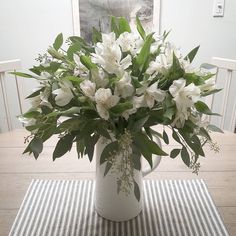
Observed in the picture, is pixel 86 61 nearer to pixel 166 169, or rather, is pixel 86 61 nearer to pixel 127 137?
pixel 127 137

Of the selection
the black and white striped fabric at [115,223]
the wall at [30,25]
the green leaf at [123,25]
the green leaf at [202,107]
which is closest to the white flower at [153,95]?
the green leaf at [202,107]

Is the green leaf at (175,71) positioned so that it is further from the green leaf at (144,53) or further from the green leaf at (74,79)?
the green leaf at (74,79)

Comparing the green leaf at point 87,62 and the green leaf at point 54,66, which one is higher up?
the green leaf at point 87,62

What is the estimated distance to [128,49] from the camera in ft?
2.38

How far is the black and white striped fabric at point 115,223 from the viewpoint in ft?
2.71

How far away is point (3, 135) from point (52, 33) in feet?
3.59

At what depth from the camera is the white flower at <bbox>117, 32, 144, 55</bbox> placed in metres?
0.72

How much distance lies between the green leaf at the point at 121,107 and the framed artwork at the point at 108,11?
1.60 meters

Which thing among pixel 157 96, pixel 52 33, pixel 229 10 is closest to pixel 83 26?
pixel 52 33

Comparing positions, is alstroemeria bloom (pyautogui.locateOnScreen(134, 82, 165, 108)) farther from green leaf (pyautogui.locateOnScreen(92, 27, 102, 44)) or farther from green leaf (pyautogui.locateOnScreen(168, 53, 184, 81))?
green leaf (pyautogui.locateOnScreen(92, 27, 102, 44))

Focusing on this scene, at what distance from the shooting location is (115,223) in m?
0.84

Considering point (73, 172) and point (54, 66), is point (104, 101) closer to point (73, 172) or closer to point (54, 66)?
point (54, 66)

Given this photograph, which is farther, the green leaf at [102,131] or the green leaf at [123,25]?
the green leaf at [123,25]

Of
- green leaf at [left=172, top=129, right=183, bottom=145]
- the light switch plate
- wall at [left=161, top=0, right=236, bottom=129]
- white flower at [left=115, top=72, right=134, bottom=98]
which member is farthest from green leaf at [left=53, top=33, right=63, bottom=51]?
the light switch plate
